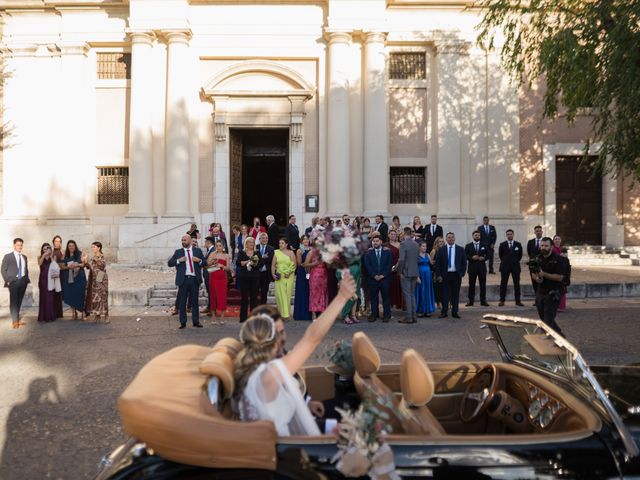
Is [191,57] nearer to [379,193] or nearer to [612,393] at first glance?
[379,193]

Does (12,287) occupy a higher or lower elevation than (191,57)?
lower

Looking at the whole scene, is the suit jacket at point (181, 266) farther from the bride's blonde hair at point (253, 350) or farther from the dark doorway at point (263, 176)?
the dark doorway at point (263, 176)

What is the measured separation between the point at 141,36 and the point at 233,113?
13.2ft

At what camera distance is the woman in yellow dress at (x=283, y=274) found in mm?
12680

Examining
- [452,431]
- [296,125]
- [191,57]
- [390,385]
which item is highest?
[191,57]

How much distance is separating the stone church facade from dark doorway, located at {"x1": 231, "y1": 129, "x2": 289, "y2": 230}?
60.2 inches

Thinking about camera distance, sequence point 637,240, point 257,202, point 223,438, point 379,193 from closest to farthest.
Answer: point 223,438
point 379,193
point 637,240
point 257,202

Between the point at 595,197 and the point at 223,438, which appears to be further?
the point at 595,197

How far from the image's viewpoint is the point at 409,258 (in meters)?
12.6

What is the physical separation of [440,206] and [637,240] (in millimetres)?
8285

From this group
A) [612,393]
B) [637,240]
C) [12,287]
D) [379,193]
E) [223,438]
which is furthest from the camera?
[637,240]

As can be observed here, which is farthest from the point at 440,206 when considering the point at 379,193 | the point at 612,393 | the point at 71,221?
the point at 612,393

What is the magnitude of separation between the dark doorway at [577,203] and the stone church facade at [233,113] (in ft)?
9.01

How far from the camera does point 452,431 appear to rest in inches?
156
